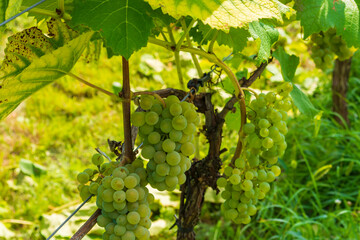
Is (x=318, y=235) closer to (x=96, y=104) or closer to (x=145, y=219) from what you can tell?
(x=145, y=219)

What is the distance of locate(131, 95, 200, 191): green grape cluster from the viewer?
872 mm

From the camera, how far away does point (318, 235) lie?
83.5 inches

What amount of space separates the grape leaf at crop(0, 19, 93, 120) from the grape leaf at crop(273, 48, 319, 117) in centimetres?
73

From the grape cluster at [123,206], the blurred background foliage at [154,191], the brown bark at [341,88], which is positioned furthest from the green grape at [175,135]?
the brown bark at [341,88]

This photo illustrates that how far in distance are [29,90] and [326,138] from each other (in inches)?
97.2

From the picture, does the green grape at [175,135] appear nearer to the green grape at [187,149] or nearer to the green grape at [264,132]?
the green grape at [187,149]

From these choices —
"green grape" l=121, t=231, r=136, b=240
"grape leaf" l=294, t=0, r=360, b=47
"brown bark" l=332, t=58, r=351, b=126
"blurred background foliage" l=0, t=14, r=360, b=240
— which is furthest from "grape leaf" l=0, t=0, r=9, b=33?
"brown bark" l=332, t=58, r=351, b=126

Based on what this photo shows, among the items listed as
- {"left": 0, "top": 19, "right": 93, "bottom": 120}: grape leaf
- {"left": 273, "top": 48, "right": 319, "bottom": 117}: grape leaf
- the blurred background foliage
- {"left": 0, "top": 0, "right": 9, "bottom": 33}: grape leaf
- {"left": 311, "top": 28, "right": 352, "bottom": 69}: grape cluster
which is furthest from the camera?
the blurred background foliage

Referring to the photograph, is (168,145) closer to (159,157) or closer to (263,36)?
(159,157)

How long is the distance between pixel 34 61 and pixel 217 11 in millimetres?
380

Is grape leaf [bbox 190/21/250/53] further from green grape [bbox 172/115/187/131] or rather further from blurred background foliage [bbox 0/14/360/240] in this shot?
blurred background foliage [bbox 0/14/360/240]

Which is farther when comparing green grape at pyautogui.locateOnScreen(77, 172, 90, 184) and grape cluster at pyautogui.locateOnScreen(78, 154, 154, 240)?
green grape at pyautogui.locateOnScreen(77, 172, 90, 184)

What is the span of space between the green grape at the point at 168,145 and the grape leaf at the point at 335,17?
621 mm

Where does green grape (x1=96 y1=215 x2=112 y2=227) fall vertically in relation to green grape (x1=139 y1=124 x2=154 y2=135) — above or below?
below
